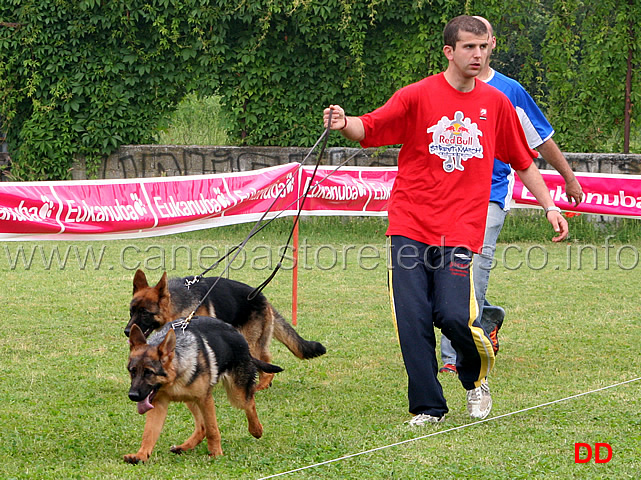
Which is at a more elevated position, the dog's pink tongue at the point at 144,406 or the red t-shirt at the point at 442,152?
the red t-shirt at the point at 442,152

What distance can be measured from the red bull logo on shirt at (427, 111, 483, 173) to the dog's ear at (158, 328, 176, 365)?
182 cm

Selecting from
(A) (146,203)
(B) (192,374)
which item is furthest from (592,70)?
(B) (192,374)

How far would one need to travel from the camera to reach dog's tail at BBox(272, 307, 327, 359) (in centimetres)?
600

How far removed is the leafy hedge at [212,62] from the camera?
57.5 feet

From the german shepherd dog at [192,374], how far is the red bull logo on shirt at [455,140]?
1.55 m

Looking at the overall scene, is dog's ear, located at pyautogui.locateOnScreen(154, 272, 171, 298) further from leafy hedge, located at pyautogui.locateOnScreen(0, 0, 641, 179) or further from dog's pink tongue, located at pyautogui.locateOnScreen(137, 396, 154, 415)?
leafy hedge, located at pyautogui.locateOnScreen(0, 0, 641, 179)

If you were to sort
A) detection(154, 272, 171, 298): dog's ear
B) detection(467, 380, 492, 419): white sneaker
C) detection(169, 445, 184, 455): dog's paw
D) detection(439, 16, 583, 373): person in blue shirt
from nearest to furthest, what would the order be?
1. detection(169, 445, 184, 455): dog's paw
2. detection(467, 380, 492, 419): white sneaker
3. detection(154, 272, 171, 298): dog's ear
4. detection(439, 16, 583, 373): person in blue shirt

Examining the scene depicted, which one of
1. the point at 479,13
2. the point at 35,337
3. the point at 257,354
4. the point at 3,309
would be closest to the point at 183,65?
the point at 479,13

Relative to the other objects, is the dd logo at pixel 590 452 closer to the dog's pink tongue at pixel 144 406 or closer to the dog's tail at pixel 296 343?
the dog's tail at pixel 296 343

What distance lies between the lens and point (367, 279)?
11.7 meters

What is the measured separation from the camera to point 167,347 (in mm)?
4262

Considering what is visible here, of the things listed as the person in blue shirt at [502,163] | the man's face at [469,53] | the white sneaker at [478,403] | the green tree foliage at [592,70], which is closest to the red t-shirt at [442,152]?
the man's face at [469,53]

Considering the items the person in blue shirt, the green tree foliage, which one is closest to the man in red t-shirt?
the person in blue shirt

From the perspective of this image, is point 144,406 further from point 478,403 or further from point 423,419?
point 478,403
